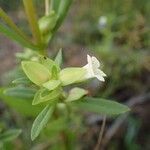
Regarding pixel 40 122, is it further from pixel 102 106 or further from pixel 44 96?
pixel 102 106

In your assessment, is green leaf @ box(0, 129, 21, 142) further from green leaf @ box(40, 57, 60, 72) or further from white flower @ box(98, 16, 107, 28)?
white flower @ box(98, 16, 107, 28)

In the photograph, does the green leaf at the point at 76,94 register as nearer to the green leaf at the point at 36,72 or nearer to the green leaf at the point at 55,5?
the green leaf at the point at 36,72

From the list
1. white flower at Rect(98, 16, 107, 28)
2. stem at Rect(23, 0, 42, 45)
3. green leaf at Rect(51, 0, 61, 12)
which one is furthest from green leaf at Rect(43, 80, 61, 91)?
white flower at Rect(98, 16, 107, 28)

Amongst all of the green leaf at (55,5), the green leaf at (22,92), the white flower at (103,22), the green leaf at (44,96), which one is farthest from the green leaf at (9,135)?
the white flower at (103,22)

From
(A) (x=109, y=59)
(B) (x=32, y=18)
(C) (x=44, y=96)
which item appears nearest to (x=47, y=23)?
(B) (x=32, y=18)

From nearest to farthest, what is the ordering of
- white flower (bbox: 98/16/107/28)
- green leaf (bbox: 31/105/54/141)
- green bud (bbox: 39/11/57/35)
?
green leaf (bbox: 31/105/54/141) → green bud (bbox: 39/11/57/35) → white flower (bbox: 98/16/107/28)

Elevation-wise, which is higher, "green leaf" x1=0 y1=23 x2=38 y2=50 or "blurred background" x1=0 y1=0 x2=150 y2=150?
"green leaf" x1=0 y1=23 x2=38 y2=50

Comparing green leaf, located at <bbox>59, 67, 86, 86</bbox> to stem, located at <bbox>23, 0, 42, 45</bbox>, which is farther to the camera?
stem, located at <bbox>23, 0, 42, 45</bbox>
